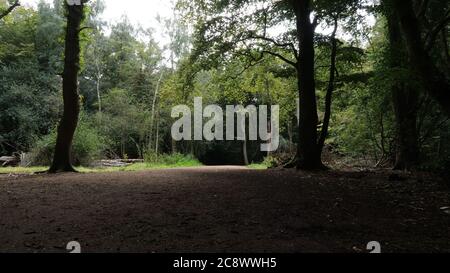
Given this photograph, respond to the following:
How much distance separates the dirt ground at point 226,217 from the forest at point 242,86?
330 millimetres

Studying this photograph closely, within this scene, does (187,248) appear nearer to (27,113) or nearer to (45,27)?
(27,113)

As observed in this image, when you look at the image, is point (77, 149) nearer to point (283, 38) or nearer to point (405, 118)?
point (283, 38)

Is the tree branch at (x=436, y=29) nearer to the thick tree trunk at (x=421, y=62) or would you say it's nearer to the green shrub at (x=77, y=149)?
the thick tree trunk at (x=421, y=62)

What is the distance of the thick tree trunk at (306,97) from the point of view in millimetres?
10703

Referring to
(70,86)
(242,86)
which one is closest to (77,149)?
(70,86)

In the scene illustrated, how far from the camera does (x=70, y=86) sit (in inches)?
446

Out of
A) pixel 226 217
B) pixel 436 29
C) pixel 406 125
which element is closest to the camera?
pixel 226 217

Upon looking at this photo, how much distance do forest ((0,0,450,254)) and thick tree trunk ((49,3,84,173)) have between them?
4 cm

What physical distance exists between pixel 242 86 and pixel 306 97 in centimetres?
440

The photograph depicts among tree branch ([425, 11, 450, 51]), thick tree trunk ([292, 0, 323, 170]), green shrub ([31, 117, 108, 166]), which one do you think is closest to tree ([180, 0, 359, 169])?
thick tree trunk ([292, 0, 323, 170])

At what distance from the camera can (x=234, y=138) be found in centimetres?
3331

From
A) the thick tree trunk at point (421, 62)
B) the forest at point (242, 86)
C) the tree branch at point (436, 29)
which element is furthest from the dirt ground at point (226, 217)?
the tree branch at point (436, 29)

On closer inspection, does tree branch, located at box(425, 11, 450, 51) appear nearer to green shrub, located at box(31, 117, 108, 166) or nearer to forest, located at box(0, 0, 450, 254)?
forest, located at box(0, 0, 450, 254)
